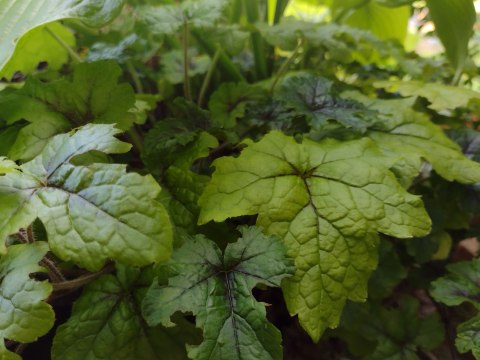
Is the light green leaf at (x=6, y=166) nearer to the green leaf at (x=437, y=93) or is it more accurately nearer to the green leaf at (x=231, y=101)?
the green leaf at (x=231, y=101)

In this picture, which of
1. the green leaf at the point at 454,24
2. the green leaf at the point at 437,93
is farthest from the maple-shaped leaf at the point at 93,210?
the green leaf at the point at 454,24

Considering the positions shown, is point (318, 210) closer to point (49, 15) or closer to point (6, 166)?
point (6, 166)

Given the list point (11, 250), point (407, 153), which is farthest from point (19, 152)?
point (407, 153)

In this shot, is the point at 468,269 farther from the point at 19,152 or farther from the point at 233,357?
the point at 19,152

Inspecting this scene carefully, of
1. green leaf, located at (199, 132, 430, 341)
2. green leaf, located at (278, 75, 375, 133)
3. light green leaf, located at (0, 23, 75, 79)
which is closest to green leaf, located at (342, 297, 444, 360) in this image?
green leaf, located at (199, 132, 430, 341)

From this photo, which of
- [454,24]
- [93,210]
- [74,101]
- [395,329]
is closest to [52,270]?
[93,210]

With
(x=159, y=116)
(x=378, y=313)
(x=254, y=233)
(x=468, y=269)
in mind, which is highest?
(x=254, y=233)
